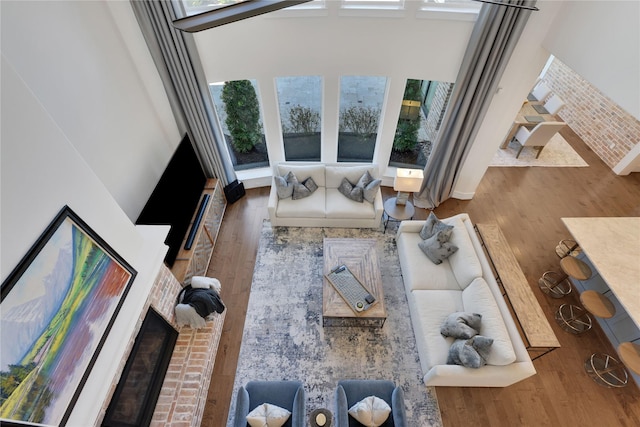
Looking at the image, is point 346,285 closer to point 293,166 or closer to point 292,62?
point 293,166

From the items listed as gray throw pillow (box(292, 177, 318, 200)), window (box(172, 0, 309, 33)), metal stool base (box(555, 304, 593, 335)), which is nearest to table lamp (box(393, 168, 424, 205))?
gray throw pillow (box(292, 177, 318, 200))

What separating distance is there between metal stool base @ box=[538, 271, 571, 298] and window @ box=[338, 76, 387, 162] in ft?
11.5

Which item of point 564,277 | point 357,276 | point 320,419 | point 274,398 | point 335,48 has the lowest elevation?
point 320,419

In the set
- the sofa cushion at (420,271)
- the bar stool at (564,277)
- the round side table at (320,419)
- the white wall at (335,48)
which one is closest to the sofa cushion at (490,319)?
the sofa cushion at (420,271)

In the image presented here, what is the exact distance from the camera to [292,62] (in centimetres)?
473

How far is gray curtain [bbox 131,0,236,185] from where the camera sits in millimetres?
3912

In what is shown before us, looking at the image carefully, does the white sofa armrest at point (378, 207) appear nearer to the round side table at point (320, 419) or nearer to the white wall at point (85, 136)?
the round side table at point (320, 419)

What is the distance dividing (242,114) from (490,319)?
484 centimetres

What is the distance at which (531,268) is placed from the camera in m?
5.18

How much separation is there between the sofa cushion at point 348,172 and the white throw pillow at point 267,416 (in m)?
3.63

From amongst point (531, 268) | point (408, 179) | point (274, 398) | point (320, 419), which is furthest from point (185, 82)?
point (531, 268)

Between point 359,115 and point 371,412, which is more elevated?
point 359,115

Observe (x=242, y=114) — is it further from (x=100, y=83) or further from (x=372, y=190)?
(x=372, y=190)

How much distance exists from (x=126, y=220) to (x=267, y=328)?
8.02 ft
